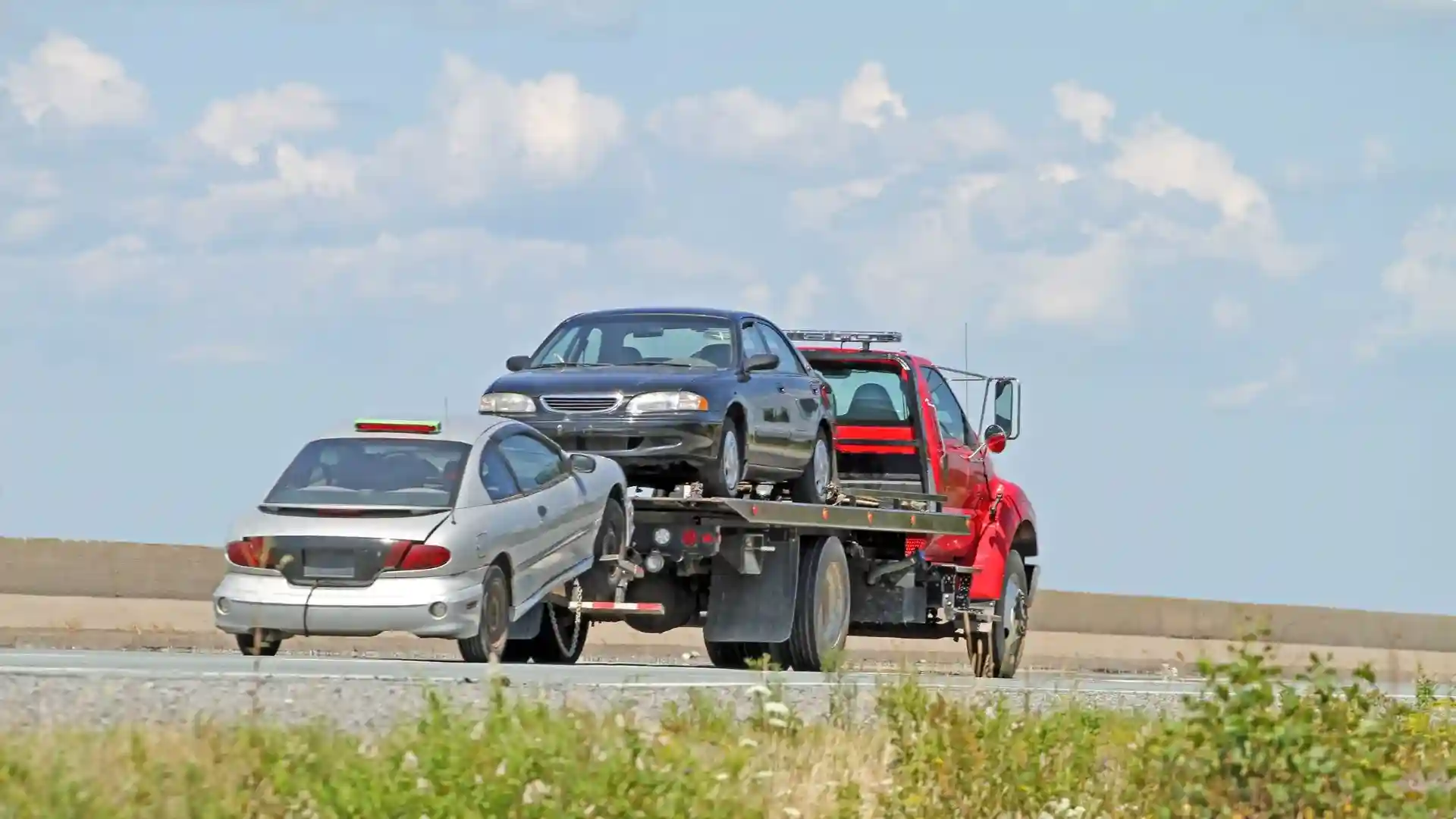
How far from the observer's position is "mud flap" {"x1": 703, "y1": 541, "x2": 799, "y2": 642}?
19.1 meters

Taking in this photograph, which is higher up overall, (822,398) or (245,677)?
(822,398)

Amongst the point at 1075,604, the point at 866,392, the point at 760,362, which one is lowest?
the point at 1075,604

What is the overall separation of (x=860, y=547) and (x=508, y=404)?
423cm

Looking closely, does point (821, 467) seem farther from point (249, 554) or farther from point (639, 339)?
point (249, 554)

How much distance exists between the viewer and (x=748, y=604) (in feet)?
62.8

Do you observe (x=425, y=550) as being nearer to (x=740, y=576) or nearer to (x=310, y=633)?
(x=310, y=633)

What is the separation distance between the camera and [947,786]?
9883 mm

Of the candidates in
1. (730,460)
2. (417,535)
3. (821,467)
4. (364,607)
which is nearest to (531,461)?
(417,535)

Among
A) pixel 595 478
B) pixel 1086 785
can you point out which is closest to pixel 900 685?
pixel 1086 785

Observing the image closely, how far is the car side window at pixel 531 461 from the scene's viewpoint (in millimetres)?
16703

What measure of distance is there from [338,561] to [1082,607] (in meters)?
16.2

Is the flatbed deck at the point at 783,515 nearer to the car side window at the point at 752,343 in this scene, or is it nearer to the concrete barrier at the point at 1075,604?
the car side window at the point at 752,343

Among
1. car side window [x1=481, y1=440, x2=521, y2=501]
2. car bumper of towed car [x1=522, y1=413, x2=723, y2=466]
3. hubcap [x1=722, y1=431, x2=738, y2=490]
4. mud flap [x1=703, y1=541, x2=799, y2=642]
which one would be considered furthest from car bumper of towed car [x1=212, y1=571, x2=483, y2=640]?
mud flap [x1=703, y1=541, x2=799, y2=642]

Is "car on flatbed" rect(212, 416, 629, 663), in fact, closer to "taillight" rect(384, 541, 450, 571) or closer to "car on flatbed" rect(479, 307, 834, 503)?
"taillight" rect(384, 541, 450, 571)
